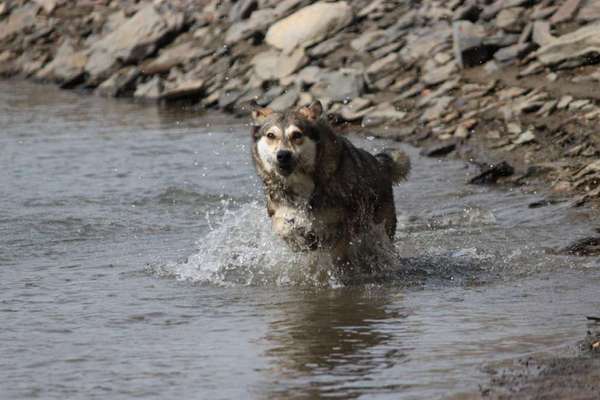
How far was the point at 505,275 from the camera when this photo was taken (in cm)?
988

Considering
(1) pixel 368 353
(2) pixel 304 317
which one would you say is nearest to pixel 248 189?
(2) pixel 304 317

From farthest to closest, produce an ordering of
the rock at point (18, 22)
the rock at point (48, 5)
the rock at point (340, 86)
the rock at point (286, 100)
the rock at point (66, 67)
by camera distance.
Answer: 1. the rock at point (48, 5)
2. the rock at point (18, 22)
3. the rock at point (66, 67)
4. the rock at point (286, 100)
5. the rock at point (340, 86)

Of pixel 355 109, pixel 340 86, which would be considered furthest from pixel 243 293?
pixel 340 86

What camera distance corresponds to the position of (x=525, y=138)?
1491 centimetres

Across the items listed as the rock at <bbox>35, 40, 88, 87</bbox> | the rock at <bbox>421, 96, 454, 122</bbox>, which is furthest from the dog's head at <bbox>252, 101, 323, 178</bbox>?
the rock at <bbox>35, 40, 88, 87</bbox>

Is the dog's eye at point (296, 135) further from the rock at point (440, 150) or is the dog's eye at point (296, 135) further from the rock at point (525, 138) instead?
the rock at point (440, 150)

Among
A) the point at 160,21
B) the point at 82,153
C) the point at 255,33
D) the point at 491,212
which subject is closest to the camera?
the point at 491,212

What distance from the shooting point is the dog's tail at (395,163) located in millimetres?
11031

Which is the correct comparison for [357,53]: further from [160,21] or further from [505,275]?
[505,275]

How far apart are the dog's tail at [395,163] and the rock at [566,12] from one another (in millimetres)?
6952

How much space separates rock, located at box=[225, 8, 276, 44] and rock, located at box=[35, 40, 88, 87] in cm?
355

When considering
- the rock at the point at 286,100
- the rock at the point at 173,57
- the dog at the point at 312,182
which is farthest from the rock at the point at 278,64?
the dog at the point at 312,182

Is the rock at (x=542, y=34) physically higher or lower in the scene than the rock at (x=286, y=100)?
higher

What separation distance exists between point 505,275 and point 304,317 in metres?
1.83
